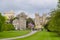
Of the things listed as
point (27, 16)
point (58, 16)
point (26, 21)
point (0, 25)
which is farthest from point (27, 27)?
point (58, 16)

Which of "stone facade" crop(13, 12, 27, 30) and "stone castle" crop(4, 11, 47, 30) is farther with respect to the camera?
"stone castle" crop(4, 11, 47, 30)

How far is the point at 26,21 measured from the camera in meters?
135

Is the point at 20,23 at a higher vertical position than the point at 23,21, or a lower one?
lower

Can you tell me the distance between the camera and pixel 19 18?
13612 centimetres

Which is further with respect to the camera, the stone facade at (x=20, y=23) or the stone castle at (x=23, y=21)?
the stone castle at (x=23, y=21)

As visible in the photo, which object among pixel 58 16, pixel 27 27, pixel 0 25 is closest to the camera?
pixel 58 16

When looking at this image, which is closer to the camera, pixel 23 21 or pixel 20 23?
pixel 20 23

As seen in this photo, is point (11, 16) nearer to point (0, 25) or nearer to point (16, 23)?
point (16, 23)

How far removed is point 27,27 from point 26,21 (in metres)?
4.05

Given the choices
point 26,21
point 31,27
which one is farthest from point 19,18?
point 31,27

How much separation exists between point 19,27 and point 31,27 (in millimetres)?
8415

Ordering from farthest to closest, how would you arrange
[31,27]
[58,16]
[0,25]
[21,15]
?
[21,15] < [31,27] < [0,25] < [58,16]

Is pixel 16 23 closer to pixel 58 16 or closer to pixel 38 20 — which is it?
pixel 38 20

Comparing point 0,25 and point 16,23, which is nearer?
point 0,25
